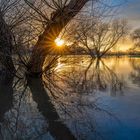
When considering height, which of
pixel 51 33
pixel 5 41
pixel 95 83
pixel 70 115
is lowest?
pixel 70 115

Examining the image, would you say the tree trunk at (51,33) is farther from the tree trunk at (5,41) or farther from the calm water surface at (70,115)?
the calm water surface at (70,115)

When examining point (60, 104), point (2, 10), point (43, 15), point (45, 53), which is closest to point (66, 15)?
point (43, 15)

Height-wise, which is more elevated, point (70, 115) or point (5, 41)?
point (5, 41)

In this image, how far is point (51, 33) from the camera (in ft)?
45.1

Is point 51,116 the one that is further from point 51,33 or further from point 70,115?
point 51,33

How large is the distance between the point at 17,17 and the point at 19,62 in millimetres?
2012

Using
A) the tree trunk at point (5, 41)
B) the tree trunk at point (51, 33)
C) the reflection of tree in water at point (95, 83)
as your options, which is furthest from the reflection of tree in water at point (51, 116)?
the tree trunk at point (51, 33)

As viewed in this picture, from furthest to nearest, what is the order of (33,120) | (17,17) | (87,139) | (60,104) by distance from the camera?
(17,17) < (60,104) < (33,120) < (87,139)

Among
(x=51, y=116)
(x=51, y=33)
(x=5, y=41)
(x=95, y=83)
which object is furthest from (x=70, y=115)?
(x=51, y=33)

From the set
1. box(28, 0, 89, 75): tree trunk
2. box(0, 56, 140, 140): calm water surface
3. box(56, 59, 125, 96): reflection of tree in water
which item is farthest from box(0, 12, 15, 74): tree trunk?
box(0, 56, 140, 140): calm water surface

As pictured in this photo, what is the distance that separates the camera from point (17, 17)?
14.0m

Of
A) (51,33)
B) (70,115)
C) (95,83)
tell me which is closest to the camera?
(70,115)

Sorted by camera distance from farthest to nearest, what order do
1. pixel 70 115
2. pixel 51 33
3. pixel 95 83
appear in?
pixel 51 33 → pixel 95 83 → pixel 70 115

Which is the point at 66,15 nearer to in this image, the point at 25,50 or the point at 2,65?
the point at 25,50
